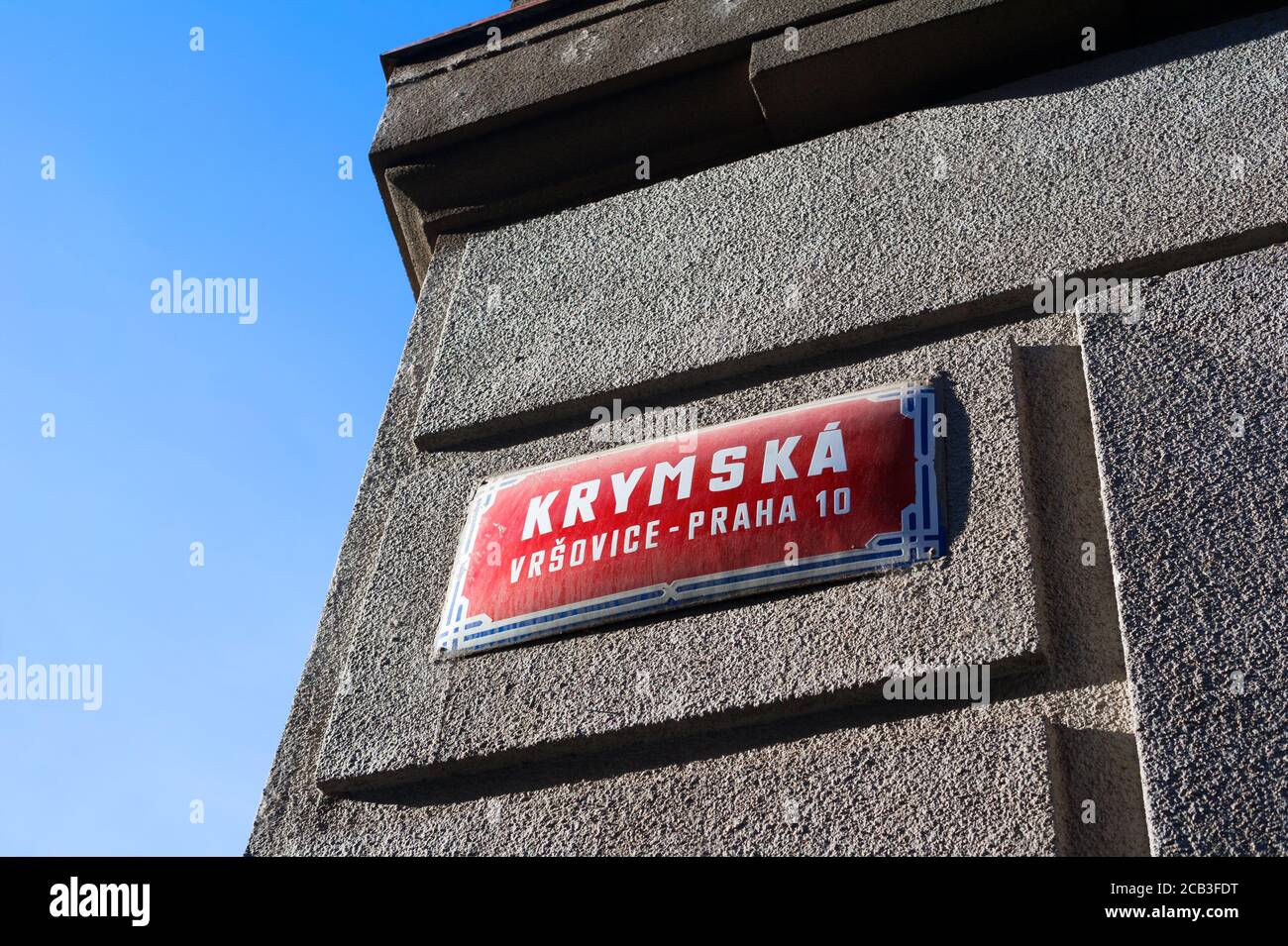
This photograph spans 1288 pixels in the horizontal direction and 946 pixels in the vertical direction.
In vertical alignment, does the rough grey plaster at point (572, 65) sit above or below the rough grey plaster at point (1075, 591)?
above

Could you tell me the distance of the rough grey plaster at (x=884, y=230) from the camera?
2.60 metres

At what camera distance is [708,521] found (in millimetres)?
2432

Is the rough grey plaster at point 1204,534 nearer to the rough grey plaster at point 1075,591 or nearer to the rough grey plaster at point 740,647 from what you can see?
the rough grey plaster at point 1075,591

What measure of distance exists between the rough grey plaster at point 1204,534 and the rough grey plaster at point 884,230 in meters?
0.23

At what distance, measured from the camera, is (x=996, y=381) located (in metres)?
2.43

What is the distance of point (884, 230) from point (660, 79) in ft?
2.54

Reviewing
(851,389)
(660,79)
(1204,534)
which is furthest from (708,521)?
(660,79)

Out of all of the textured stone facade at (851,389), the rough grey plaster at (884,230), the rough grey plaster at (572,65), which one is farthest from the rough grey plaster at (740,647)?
the rough grey plaster at (572,65)

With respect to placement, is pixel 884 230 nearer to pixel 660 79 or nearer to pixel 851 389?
pixel 851 389

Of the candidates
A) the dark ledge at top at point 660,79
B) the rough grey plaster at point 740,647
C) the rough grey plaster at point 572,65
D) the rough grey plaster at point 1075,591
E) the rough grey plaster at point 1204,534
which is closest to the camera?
the rough grey plaster at point 1204,534

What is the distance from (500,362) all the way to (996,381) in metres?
1.19
